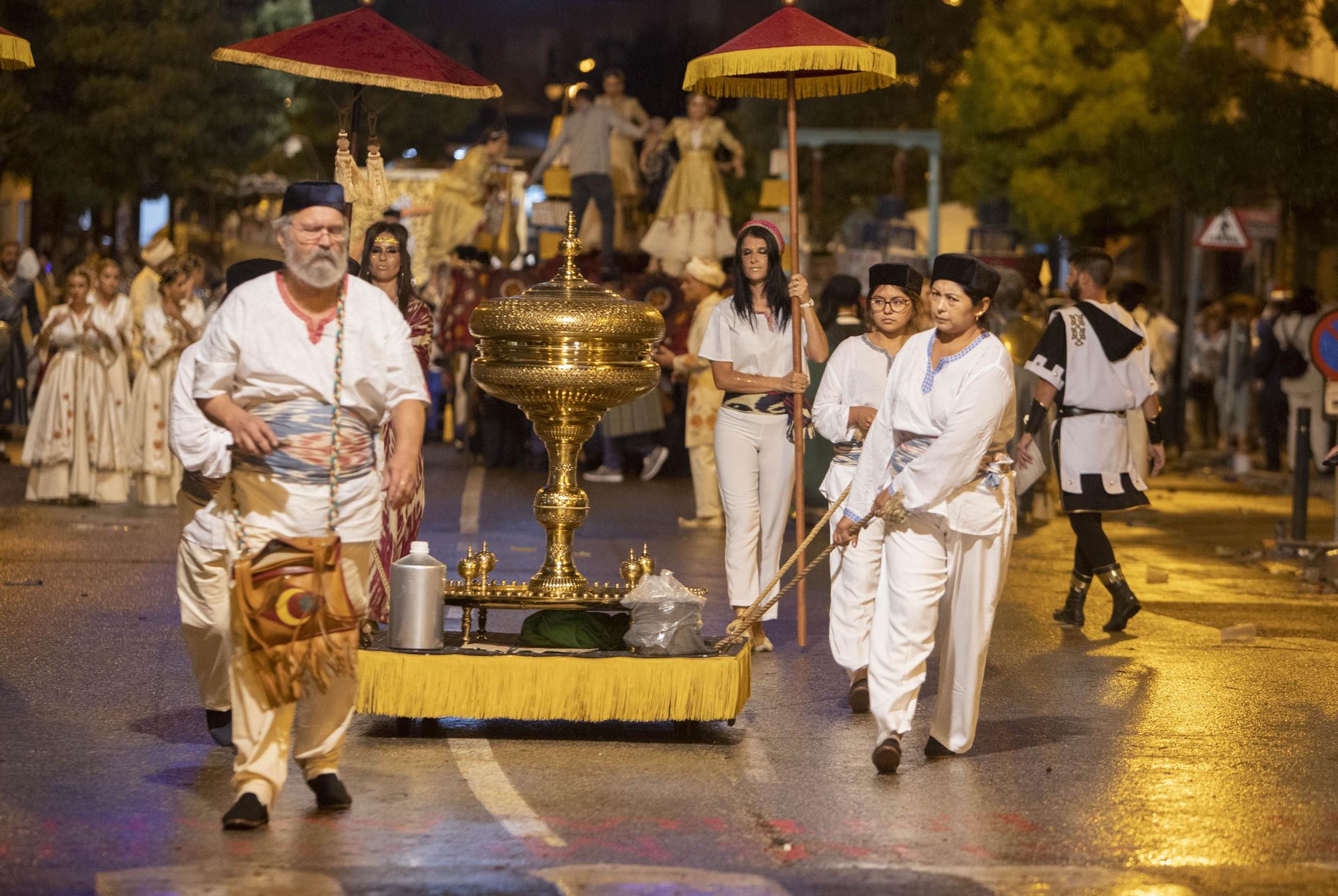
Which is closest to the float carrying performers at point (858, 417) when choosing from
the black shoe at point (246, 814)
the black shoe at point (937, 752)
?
the black shoe at point (937, 752)

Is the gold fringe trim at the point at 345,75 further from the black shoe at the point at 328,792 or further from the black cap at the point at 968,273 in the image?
the black shoe at the point at 328,792

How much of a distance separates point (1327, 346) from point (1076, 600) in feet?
11.7

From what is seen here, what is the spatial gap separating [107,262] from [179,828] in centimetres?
1189

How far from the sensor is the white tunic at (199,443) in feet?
23.9

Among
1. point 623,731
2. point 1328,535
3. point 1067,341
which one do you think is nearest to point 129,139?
point 1328,535

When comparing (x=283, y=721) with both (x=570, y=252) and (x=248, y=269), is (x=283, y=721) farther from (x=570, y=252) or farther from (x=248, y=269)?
(x=570, y=252)

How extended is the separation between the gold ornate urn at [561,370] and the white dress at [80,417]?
29.5ft

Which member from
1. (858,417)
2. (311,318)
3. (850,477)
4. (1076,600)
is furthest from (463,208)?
(311,318)

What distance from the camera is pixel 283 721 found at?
21.1ft

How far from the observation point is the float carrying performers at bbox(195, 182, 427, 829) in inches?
250

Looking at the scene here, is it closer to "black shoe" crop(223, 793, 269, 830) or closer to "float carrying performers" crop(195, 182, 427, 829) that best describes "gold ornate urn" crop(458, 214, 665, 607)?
"float carrying performers" crop(195, 182, 427, 829)

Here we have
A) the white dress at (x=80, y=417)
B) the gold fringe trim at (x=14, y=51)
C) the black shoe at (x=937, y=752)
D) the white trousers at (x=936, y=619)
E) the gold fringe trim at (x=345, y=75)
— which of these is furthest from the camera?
the white dress at (x=80, y=417)

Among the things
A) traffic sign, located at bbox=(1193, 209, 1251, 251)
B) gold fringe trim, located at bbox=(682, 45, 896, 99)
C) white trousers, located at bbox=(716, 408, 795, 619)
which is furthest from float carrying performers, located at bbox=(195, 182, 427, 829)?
traffic sign, located at bbox=(1193, 209, 1251, 251)

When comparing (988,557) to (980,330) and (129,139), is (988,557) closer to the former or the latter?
(980,330)
